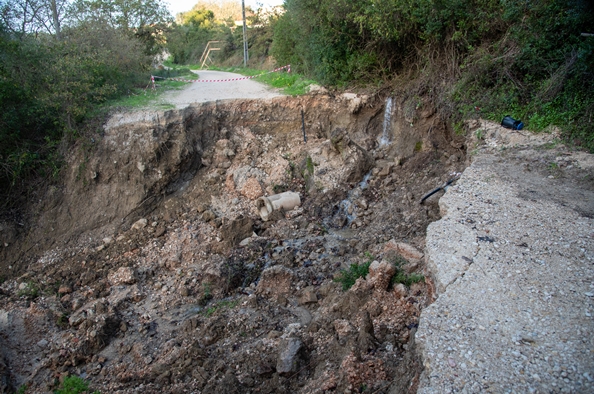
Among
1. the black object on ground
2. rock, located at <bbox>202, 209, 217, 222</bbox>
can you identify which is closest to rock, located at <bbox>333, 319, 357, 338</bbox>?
rock, located at <bbox>202, 209, 217, 222</bbox>

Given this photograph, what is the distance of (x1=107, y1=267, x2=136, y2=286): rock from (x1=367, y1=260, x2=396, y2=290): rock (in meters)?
5.25

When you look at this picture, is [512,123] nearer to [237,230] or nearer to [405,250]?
[405,250]

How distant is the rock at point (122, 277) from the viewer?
8.49 m

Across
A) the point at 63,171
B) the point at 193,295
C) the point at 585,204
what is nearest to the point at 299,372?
the point at 193,295

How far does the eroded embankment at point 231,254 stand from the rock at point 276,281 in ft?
0.09

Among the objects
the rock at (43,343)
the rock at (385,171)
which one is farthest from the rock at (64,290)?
the rock at (385,171)

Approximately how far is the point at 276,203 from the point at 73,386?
5.81 metres

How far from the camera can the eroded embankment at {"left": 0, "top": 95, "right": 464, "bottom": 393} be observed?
5.32 meters

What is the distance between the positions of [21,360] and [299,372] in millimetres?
5069

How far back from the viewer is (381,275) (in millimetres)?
5938

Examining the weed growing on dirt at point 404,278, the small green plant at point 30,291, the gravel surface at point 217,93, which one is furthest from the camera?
the gravel surface at point 217,93

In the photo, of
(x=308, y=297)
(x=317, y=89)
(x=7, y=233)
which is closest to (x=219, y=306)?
(x=308, y=297)

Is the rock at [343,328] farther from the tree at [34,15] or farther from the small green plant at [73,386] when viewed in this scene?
the tree at [34,15]

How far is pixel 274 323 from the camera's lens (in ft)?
20.7
